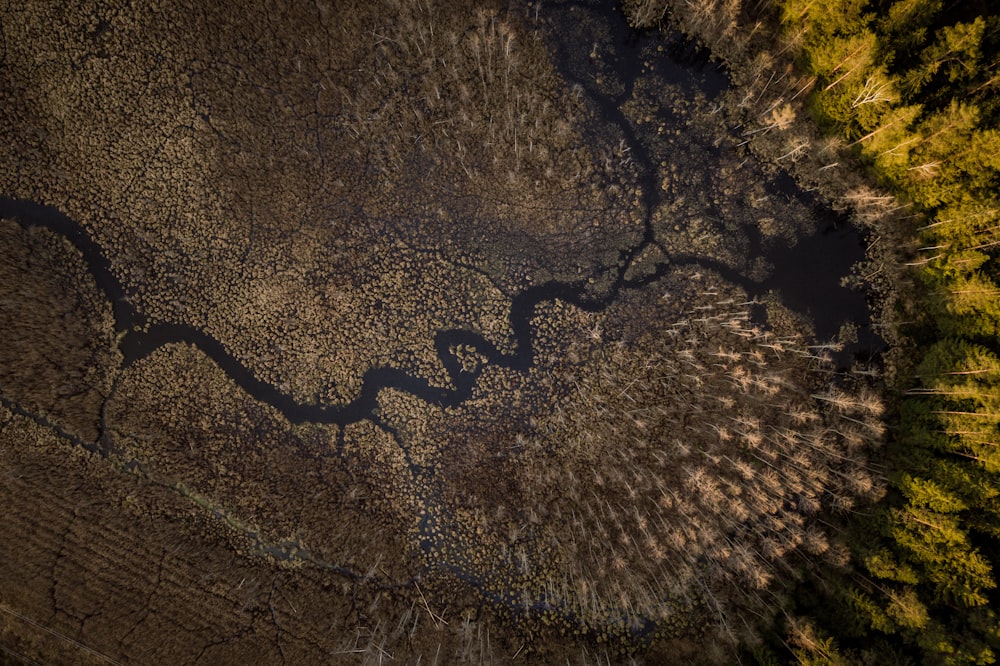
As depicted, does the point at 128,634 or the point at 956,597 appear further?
the point at 128,634

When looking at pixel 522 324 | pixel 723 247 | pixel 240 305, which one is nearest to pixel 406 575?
pixel 522 324

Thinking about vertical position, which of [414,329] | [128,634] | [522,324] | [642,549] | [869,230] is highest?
[869,230]

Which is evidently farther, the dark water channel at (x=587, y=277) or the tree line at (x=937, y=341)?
the dark water channel at (x=587, y=277)

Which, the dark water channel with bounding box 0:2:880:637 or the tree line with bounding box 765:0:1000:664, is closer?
the tree line with bounding box 765:0:1000:664

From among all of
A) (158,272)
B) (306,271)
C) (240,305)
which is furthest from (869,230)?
(158,272)

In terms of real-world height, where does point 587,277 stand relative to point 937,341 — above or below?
below

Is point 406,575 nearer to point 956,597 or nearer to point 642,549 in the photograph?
point 642,549

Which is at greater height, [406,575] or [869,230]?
[869,230]

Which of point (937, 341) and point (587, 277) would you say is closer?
point (937, 341)
